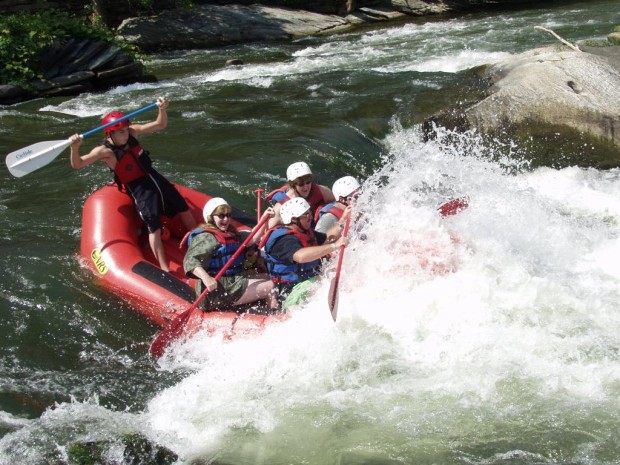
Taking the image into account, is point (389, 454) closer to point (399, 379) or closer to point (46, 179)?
point (399, 379)

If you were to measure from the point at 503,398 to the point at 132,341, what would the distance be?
2657 mm

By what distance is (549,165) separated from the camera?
345 inches

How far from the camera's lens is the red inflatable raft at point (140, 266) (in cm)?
514

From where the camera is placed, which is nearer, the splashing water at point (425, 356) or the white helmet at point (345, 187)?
the splashing water at point (425, 356)

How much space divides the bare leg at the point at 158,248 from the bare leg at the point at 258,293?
954 mm

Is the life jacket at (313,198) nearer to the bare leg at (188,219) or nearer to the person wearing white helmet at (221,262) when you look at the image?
the bare leg at (188,219)

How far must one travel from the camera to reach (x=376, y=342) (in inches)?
196

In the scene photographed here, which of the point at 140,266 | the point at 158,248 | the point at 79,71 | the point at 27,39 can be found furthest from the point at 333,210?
the point at 27,39

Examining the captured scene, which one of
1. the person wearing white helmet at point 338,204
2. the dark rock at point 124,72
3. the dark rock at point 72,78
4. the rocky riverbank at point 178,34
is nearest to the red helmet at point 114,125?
the person wearing white helmet at point 338,204

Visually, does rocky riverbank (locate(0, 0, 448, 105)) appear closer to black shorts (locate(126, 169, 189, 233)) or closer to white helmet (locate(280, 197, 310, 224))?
black shorts (locate(126, 169, 189, 233))

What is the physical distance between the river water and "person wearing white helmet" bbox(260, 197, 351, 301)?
0.27 metres

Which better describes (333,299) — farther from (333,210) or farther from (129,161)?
(129,161)

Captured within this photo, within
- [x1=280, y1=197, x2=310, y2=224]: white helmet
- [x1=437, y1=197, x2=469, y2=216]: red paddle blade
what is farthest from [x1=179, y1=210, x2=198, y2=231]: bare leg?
[x1=437, y1=197, x2=469, y2=216]: red paddle blade

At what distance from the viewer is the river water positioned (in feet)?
13.4
